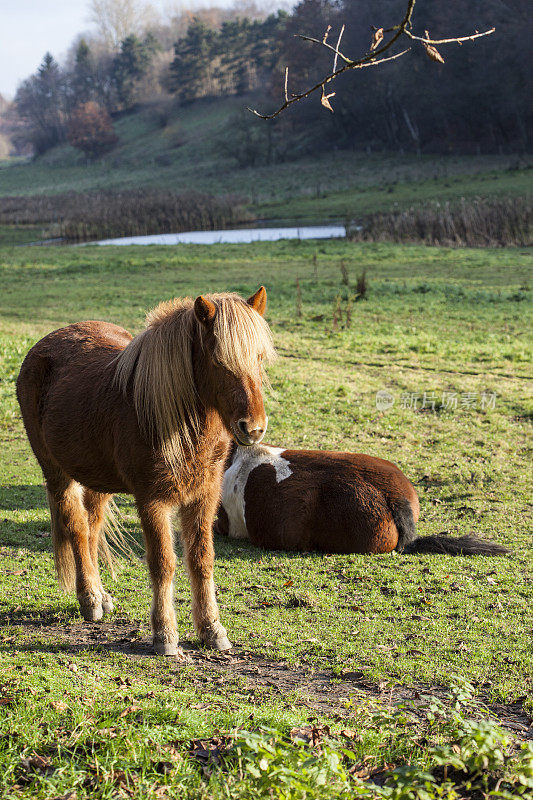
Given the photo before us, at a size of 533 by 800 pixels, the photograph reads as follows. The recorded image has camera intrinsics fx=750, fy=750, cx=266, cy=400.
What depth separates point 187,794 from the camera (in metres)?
3.03

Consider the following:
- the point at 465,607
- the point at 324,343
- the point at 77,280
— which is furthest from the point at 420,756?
the point at 77,280

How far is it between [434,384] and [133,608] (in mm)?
8479

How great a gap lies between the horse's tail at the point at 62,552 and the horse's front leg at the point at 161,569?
105 cm

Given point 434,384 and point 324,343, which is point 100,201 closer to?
point 324,343

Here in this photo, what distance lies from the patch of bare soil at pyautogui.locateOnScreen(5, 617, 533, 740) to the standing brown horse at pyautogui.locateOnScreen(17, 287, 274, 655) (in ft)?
0.44

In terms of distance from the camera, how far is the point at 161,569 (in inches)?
179

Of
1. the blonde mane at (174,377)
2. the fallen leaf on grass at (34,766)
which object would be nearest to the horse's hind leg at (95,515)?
the blonde mane at (174,377)

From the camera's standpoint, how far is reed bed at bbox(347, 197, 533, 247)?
3053 cm

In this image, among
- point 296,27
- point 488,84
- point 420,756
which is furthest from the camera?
point 296,27

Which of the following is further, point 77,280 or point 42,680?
point 77,280

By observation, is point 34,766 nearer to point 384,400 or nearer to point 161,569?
point 161,569

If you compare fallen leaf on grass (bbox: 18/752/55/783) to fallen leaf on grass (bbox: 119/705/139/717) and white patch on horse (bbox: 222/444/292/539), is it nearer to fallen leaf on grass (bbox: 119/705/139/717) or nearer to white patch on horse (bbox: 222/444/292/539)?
fallen leaf on grass (bbox: 119/705/139/717)

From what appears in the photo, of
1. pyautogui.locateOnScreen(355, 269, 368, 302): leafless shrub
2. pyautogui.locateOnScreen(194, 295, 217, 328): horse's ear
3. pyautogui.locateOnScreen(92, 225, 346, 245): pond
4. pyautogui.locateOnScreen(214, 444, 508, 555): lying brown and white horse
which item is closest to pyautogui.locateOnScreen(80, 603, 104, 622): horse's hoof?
pyautogui.locateOnScreen(214, 444, 508, 555): lying brown and white horse

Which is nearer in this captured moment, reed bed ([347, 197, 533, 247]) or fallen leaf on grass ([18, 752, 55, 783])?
fallen leaf on grass ([18, 752, 55, 783])
